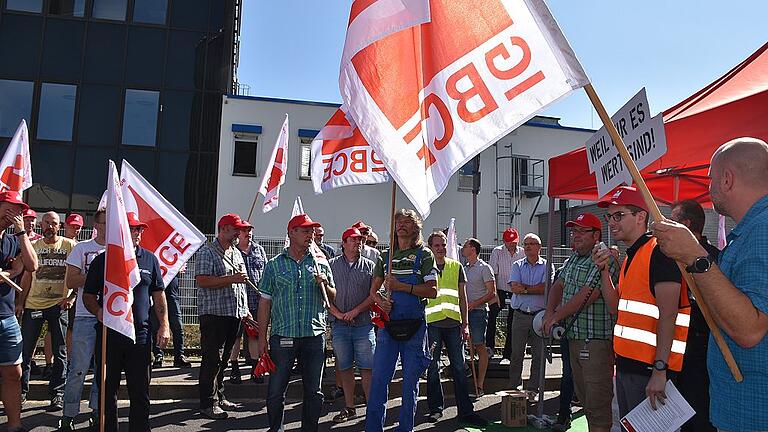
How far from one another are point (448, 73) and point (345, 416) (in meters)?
4.67

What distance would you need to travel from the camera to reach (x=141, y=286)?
514 cm

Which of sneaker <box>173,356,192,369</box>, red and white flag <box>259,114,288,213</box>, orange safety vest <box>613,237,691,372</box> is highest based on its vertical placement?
red and white flag <box>259,114,288,213</box>

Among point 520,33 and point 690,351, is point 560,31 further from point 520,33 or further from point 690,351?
point 690,351

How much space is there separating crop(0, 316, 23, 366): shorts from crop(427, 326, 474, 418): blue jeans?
394 centimetres

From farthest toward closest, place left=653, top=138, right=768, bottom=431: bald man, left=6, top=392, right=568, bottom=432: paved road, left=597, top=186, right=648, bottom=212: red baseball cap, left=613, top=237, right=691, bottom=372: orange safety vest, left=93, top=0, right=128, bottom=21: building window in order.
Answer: left=93, top=0, right=128, bottom=21: building window < left=6, top=392, right=568, bottom=432: paved road < left=597, top=186, right=648, bottom=212: red baseball cap < left=613, top=237, right=691, bottom=372: orange safety vest < left=653, top=138, right=768, bottom=431: bald man

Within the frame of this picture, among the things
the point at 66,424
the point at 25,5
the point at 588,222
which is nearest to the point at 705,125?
the point at 588,222

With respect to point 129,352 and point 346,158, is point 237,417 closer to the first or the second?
point 129,352

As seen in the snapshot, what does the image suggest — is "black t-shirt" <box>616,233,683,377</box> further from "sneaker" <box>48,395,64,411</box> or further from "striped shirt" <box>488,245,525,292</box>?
"striped shirt" <box>488,245,525,292</box>

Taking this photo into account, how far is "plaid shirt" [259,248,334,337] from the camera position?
5.33 m

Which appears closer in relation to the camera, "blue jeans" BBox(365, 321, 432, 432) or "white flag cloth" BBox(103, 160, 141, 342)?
"white flag cloth" BBox(103, 160, 141, 342)

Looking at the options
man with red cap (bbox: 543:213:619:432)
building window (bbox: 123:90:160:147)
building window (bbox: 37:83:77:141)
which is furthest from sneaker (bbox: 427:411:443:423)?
building window (bbox: 37:83:77:141)

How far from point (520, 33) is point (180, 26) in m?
19.4

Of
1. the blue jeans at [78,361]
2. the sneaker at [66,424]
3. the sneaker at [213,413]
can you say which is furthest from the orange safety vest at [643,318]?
the sneaker at [66,424]

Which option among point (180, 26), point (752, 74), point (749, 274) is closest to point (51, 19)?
point (180, 26)
